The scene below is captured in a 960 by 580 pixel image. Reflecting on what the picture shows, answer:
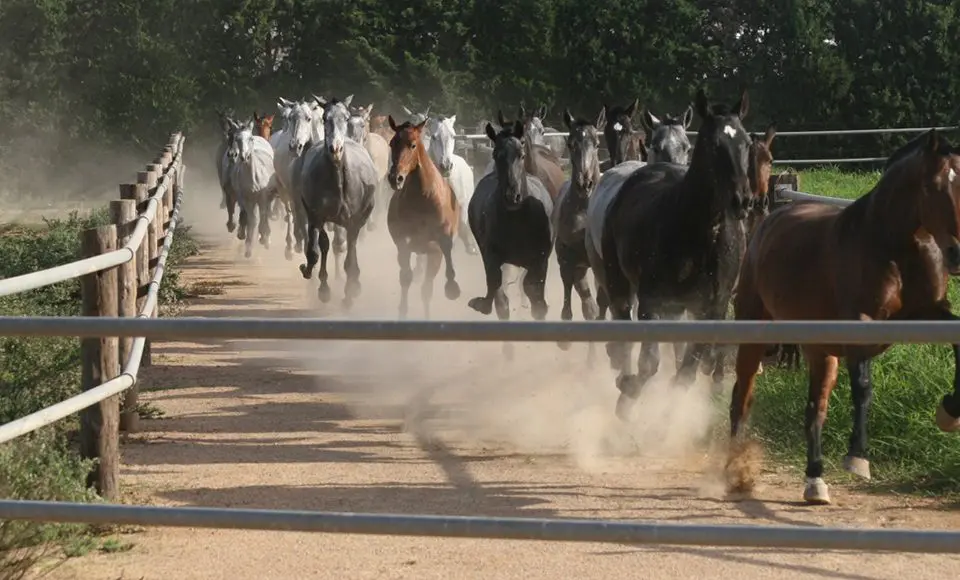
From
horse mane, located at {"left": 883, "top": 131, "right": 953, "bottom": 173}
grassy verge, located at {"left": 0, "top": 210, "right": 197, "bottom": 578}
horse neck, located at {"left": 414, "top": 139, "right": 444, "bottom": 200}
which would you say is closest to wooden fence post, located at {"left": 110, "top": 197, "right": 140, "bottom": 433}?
grassy verge, located at {"left": 0, "top": 210, "right": 197, "bottom": 578}

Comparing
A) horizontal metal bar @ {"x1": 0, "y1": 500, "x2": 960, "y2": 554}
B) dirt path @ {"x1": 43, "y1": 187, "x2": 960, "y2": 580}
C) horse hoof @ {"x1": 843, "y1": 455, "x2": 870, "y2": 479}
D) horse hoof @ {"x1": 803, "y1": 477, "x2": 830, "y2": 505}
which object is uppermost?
horizontal metal bar @ {"x1": 0, "y1": 500, "x2": 960, "y2": 554}

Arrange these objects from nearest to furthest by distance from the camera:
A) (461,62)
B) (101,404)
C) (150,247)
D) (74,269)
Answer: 1. (74,269)
2. (101,404)
3. (150,247)
4. (461,62)

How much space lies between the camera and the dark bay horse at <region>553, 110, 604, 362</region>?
41.6ft

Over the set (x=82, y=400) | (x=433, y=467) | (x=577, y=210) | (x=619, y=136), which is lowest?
(x=433, y=467)

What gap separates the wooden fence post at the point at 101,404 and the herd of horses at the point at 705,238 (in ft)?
10.6

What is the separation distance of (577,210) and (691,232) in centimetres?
341

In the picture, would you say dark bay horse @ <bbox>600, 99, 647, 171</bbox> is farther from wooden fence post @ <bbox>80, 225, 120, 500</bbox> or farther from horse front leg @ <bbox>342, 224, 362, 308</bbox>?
wooden fence post @ <bbox>80, 225, 120, 500</bbox>

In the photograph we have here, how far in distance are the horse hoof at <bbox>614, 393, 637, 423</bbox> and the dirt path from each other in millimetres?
103

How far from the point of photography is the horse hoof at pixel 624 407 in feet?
32.3

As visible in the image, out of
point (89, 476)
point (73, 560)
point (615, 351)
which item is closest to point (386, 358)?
point (615, 351)

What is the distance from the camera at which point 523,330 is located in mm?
3695

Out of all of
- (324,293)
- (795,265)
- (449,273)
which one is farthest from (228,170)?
(795,265)

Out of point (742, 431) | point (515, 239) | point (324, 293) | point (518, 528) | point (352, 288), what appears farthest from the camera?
point (324, 293)

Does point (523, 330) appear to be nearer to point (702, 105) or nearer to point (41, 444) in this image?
point (41, 444)
